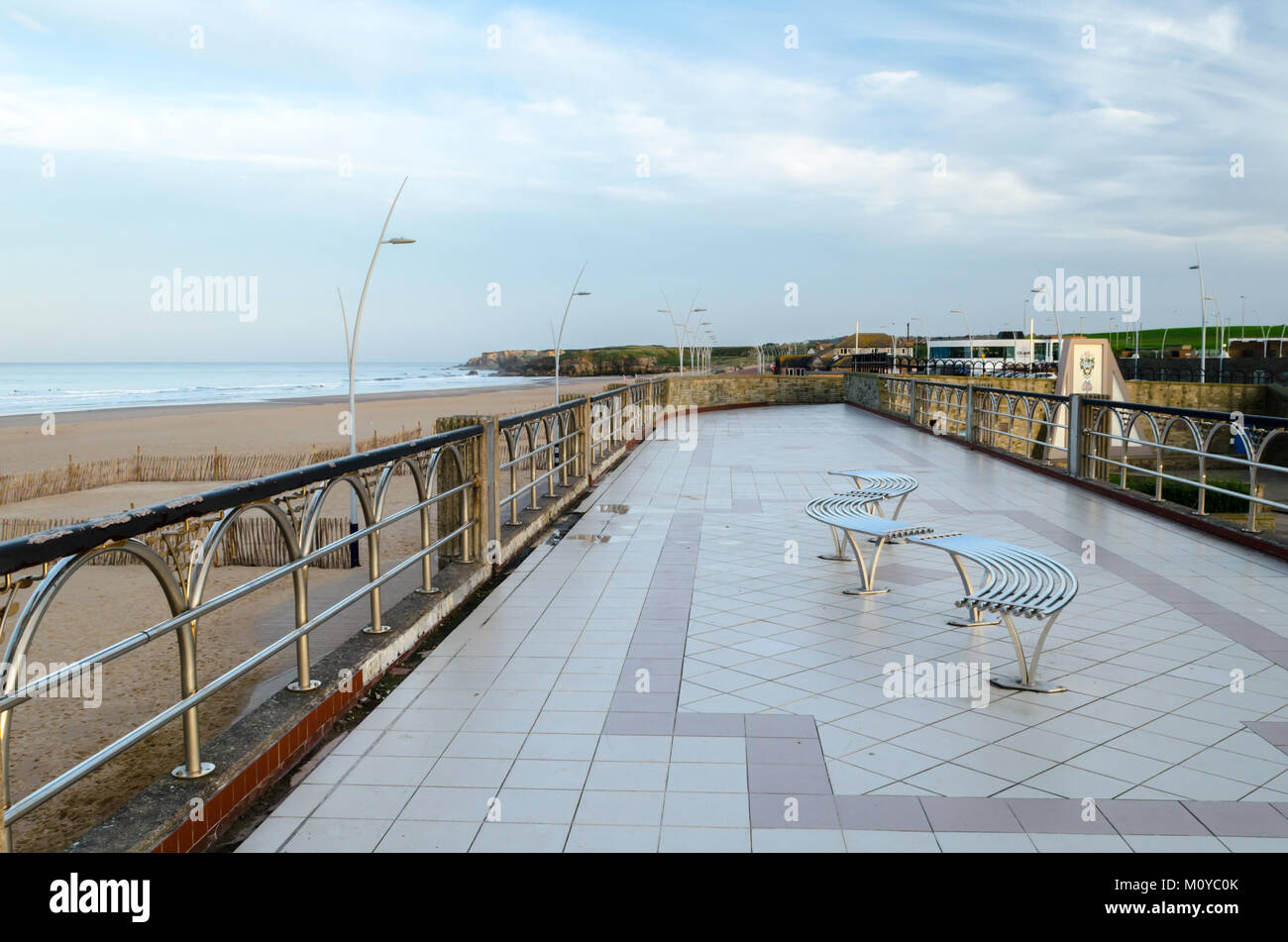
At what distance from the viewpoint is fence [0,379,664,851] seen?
2.45m

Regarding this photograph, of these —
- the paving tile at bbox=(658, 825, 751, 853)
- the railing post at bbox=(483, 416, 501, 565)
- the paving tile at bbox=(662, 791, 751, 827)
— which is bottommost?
the paving tile at bbox=(658, 825, 751, 853)

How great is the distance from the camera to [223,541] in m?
5.82

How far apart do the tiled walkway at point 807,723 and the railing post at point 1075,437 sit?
14.6 ft

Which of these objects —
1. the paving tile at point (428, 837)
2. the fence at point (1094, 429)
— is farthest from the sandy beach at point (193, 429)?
the paving tile at point (428, 837)

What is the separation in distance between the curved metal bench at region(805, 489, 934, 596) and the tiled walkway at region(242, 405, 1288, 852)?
0.72 ft

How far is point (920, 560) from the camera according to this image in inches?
313

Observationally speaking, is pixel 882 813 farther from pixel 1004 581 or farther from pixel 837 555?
pixel 837 555

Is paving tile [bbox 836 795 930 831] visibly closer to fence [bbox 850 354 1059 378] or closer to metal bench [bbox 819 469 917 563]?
metal bench [bbox 819 469 917 563]

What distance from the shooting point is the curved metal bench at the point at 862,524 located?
6457 millimetres

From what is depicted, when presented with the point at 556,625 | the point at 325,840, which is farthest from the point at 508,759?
the point at 556,625

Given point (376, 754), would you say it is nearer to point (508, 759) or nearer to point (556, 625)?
point (508, 759)

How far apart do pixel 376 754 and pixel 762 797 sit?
5.36ft

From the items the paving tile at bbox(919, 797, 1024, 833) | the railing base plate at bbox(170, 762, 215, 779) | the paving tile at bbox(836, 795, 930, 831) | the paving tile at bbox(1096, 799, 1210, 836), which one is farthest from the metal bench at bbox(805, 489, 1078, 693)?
the railing base plate at bbox(170, 762, 215, 779)

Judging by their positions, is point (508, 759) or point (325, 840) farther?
point (508, 759)
